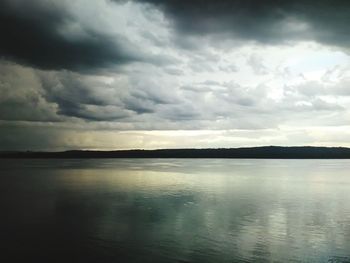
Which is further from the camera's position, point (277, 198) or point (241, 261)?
point (277, 198)

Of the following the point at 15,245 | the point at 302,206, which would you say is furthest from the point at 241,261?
the point at 302,206

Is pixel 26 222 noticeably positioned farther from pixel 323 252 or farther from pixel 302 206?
pixel 302 206

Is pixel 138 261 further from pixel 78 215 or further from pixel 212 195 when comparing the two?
pixel 212 195

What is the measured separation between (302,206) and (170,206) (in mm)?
15720

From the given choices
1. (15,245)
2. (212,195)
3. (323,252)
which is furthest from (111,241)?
(212,195)

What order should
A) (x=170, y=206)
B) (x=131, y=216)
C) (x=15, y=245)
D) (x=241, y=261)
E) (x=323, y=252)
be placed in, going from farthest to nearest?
(x=170, y=206), (x=131, y=216), (x=15, y=245), (x=323, y=252), (x=241, y=261)

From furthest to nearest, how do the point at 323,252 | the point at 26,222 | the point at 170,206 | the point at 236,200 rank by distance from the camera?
the point at 236,200
the point at 170,206
the point at 26,222
the point at 323,252

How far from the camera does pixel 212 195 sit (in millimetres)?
53688

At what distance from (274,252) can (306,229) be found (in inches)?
324

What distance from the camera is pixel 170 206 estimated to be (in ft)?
137

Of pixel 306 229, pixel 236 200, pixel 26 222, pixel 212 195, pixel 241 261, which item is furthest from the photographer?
pixel 212 195

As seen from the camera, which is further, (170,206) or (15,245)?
(170,206)

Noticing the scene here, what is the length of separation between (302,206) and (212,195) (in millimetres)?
14241

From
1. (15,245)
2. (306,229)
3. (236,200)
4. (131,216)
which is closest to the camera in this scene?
(15,245)
